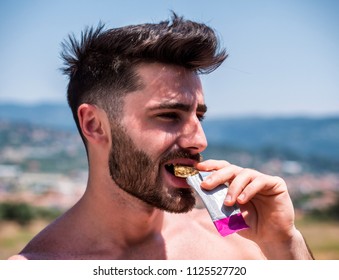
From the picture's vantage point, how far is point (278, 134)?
2372 centimetres

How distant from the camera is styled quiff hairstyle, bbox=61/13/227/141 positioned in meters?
1.80

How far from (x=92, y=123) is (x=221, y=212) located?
701 mm

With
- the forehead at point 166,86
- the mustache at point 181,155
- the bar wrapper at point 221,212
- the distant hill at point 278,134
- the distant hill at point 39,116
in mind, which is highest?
the distant hill at point 278,134

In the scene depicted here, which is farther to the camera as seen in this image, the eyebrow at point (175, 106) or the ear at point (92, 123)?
the ear at point (92, 123)

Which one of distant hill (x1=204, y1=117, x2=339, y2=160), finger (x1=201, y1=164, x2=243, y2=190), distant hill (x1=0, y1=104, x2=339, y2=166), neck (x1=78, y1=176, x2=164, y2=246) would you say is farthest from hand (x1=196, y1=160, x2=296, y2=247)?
distant hill (x1=204, y1=117, x2=339, y2=160)

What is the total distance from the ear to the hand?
0.46 m

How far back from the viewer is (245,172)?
1.52 metres

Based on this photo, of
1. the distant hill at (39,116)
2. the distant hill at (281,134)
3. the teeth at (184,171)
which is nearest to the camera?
the teeth at (184,171)

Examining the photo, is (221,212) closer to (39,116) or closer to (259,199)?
(259,199)

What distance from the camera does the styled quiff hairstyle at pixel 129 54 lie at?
5.92 ft

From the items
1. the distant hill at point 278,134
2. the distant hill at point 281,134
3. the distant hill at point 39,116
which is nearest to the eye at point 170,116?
the distant hill at point 39,116

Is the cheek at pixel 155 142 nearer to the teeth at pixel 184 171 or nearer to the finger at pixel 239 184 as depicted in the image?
the teeth at pixel 184 171
